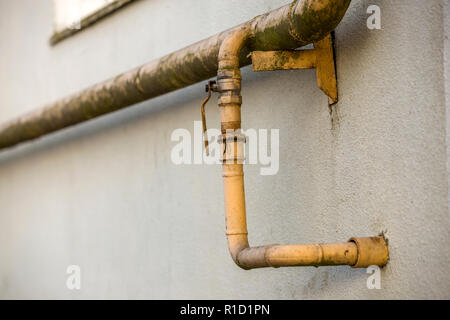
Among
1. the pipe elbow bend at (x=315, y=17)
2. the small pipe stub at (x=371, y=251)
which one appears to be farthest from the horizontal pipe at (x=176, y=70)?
the small pipe stub at (x=371, y=251)

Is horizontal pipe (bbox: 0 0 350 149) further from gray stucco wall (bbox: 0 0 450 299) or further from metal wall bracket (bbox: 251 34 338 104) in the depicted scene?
gray stucco wall (bbox: 0 0 450 299)

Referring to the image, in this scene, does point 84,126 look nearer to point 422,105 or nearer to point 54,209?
point 54,209

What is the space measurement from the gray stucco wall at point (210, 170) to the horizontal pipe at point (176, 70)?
206 millimetres

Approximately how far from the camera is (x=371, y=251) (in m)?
2.45

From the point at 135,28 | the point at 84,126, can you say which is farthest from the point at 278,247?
the point at 84,126

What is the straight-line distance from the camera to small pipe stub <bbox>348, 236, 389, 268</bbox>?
244cm

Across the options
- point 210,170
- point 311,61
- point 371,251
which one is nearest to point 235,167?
point 311,61

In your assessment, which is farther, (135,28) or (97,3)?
(97,3)

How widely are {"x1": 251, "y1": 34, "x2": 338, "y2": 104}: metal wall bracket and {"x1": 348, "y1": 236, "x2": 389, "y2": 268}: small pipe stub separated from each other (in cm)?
61

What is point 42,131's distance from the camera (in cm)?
478

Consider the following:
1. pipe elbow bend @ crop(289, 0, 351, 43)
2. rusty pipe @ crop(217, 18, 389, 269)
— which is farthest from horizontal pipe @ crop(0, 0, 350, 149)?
rusty pipe @ crop(217, 18, 389, 269)

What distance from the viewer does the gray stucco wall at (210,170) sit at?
92.1 inches

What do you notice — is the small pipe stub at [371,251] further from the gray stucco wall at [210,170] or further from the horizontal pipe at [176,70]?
the horizontal pipe at [176,70]
